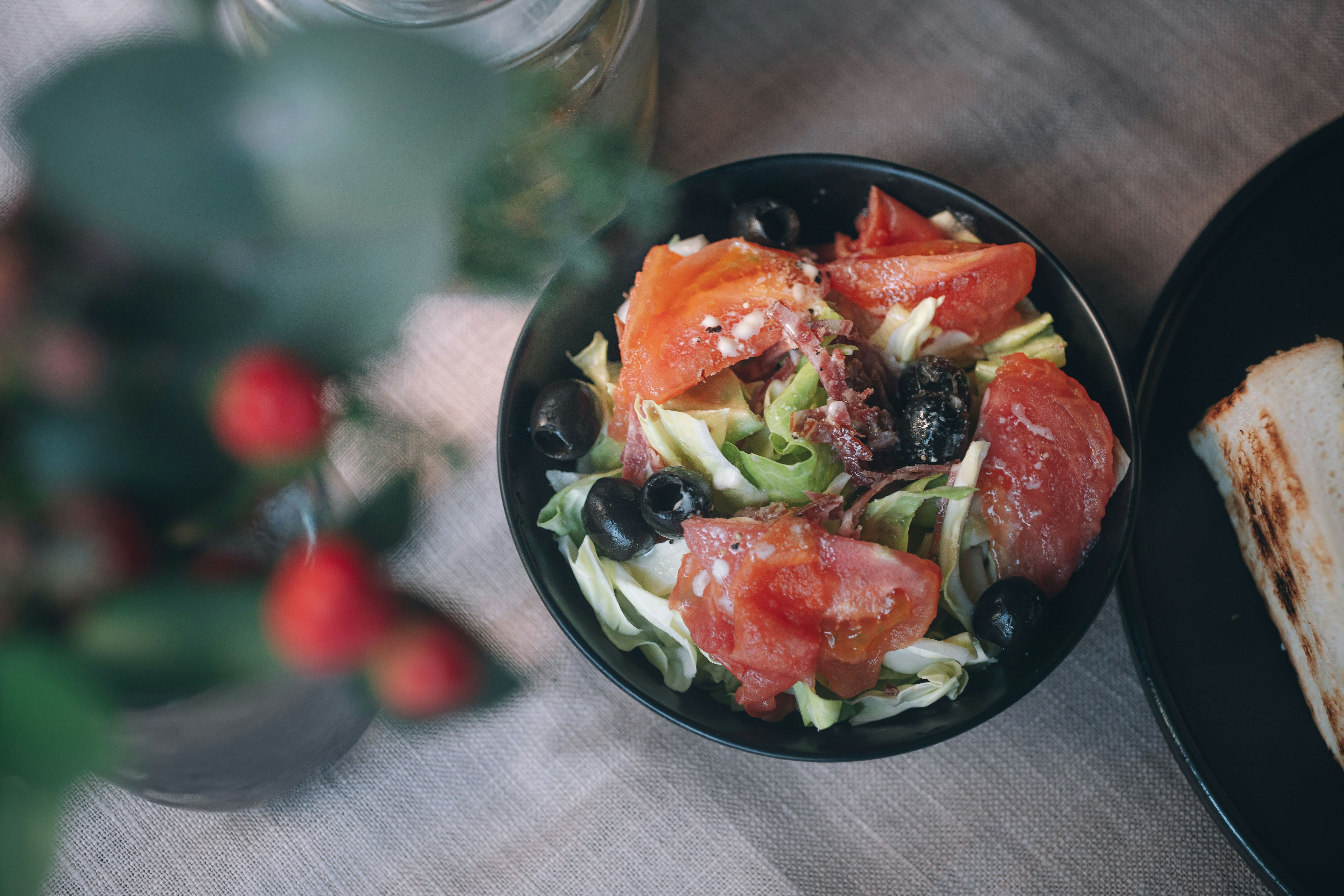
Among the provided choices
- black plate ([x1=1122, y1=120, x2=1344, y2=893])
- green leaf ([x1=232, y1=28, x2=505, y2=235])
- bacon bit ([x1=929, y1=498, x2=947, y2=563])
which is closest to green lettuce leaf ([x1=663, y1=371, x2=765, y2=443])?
bacon bit ([x1=929, y1=498, x2=947, y2=563])

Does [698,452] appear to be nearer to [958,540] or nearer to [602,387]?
[602,387]

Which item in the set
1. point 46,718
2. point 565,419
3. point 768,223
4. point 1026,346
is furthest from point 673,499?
point 46,718

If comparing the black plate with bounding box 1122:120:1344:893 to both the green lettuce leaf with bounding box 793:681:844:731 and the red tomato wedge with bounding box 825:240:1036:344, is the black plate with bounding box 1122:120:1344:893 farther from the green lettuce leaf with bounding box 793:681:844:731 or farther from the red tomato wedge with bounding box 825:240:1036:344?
the green lettuce leaf with bounding box 793:681:844:731

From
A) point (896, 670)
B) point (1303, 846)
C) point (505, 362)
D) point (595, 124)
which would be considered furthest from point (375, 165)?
point (1303, 846)

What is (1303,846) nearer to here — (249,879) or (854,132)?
(854,132)

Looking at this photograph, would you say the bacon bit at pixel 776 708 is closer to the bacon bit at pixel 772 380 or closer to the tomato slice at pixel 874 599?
the tomato slice at pixel 874 599

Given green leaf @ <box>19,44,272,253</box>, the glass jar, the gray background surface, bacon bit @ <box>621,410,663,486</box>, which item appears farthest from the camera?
the gray background surface

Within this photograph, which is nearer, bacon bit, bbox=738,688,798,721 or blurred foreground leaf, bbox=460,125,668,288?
blurred foreground leaf, bbox=460,125,668,288

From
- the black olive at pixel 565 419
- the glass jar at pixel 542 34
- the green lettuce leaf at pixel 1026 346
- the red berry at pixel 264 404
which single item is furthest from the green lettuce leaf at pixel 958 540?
the red berry at pixel 264 404
